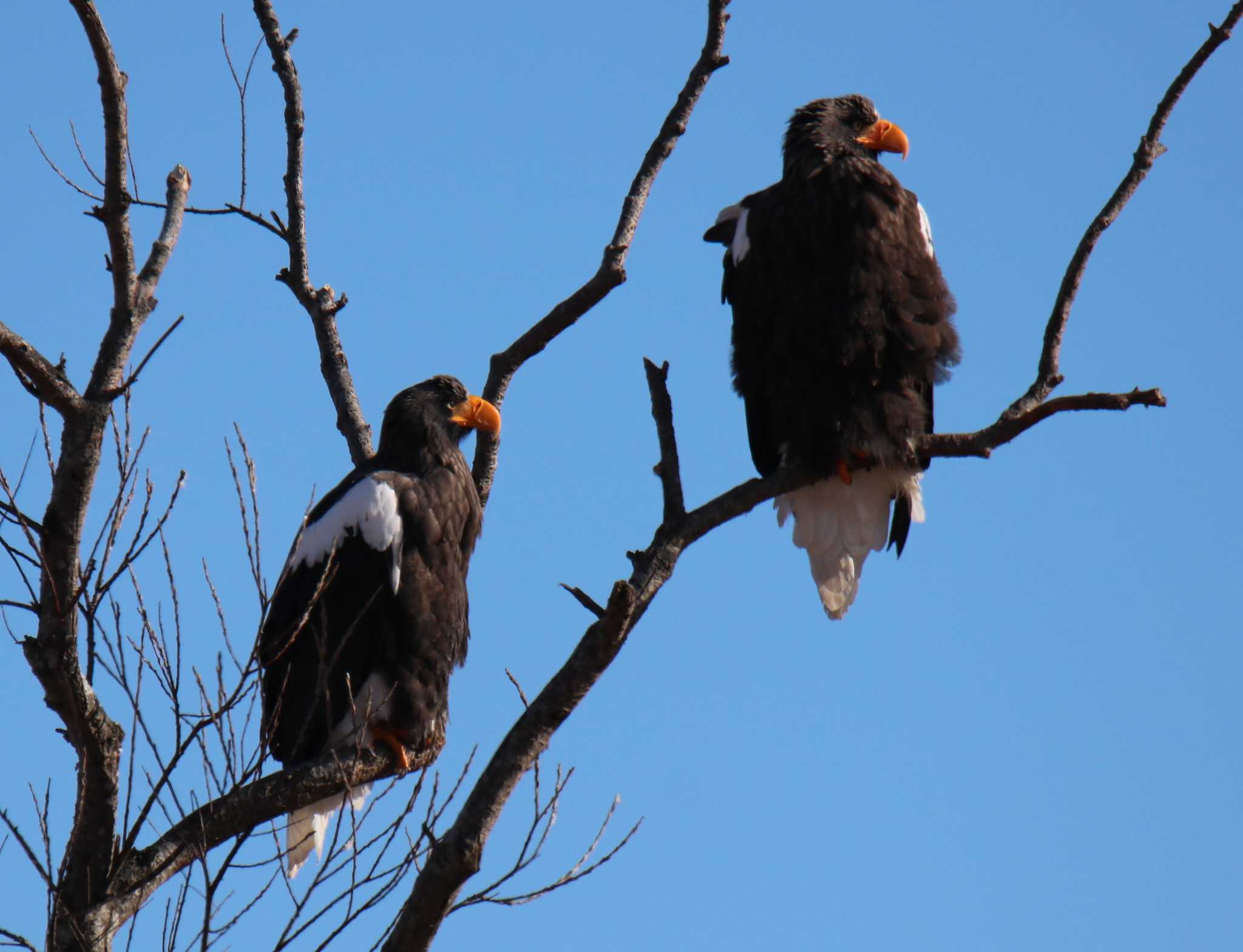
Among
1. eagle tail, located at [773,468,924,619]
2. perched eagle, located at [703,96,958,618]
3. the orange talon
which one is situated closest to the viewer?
perched eagle, located at [703,96,958,618]

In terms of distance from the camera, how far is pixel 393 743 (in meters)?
4.98

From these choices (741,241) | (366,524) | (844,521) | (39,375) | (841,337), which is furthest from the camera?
(844,521)

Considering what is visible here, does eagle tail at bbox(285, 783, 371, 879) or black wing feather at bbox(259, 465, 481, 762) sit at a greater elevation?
black wing feather at bbox(259, 465, 481, 762)

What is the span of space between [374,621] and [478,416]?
2.76 feet

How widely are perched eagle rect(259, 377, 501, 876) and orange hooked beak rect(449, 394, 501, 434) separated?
274 millimetres

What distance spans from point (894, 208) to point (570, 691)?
7.02 ft

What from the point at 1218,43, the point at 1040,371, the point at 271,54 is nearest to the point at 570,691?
the point at 1040,371

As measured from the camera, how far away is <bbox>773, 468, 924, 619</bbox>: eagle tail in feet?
17.0

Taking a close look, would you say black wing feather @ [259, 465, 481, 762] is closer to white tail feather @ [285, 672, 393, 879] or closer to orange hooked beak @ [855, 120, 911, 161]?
white tail feather @ [285, 672, 393, 879]

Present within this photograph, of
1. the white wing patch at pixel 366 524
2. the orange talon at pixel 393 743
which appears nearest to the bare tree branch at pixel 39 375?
the white wing patch at pixel 366 524

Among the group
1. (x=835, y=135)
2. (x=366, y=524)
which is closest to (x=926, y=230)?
(x=835, y=135)

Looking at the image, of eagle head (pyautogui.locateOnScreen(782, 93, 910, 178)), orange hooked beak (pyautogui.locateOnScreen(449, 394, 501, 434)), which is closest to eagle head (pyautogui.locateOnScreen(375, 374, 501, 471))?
orange hooked beak (pyautogui.locateOnScreen(449, 394, 501, 434))

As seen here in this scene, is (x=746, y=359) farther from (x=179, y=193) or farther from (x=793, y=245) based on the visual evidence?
(x=179, y=193)

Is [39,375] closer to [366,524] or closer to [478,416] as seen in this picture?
[366,524]
